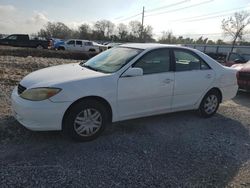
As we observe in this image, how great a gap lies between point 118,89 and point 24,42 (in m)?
27.5

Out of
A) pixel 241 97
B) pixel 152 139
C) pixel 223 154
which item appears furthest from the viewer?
pixel 241 97

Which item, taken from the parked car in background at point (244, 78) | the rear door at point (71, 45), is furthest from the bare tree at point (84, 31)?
the parked car in background at point (244, 78)

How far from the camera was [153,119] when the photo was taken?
5230mm

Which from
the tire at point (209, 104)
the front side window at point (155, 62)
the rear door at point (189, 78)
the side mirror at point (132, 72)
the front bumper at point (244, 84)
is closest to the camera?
the side mirror at point (132, 72)

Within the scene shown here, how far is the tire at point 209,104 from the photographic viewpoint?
17.8ft

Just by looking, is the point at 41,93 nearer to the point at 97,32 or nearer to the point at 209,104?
the point at 209,104

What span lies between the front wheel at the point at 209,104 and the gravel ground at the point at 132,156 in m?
0.45

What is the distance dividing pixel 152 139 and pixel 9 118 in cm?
261

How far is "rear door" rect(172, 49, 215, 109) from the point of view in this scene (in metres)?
4.87

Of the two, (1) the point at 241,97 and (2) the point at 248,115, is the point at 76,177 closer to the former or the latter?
(2) the point at 248,115

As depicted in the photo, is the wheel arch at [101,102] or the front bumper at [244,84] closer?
the wheel arch at [101,102]

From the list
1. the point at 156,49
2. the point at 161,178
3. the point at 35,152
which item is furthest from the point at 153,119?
the point at 35,152

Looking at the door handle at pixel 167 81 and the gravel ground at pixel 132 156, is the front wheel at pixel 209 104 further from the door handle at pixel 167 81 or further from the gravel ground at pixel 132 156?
the door handle at pixel 167 81

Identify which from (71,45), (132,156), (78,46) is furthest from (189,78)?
(71,45)
